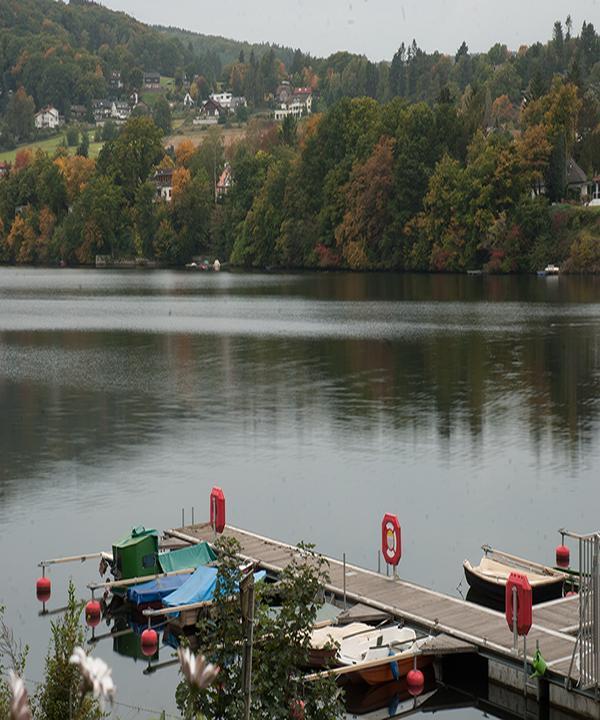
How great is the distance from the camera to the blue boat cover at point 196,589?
2484cm

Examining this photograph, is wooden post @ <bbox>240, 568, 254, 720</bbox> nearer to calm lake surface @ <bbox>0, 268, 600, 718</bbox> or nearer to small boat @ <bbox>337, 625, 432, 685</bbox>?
small boat @ <bbox>337, 625, 432, 685</bbox>

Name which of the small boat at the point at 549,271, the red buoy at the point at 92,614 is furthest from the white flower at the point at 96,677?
the small boat at the point at 549,271

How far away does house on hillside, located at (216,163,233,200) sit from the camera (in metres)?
189

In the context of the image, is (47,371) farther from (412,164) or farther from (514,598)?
(412,164)

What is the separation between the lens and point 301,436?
44.2 m

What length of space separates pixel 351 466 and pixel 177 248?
5795 inches

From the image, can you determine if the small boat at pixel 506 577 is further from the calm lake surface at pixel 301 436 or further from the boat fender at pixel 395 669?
the boat fender at pixel 395 669

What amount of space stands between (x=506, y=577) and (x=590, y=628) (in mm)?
5907

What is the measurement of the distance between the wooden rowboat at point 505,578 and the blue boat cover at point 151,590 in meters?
6.18

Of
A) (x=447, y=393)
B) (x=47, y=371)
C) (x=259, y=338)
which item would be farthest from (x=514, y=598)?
(x=259, y=338)

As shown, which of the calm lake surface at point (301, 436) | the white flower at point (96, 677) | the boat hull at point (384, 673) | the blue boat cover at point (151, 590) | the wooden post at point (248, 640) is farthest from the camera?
the calm lake surface at point (301, 436)

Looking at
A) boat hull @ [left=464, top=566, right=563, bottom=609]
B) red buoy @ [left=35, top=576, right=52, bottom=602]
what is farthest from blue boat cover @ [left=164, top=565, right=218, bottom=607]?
boat hull @ [left=464, top=566, right=563, bottom=609]

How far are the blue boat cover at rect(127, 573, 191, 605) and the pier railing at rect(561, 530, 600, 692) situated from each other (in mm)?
9245

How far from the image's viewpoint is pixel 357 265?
152 metres
